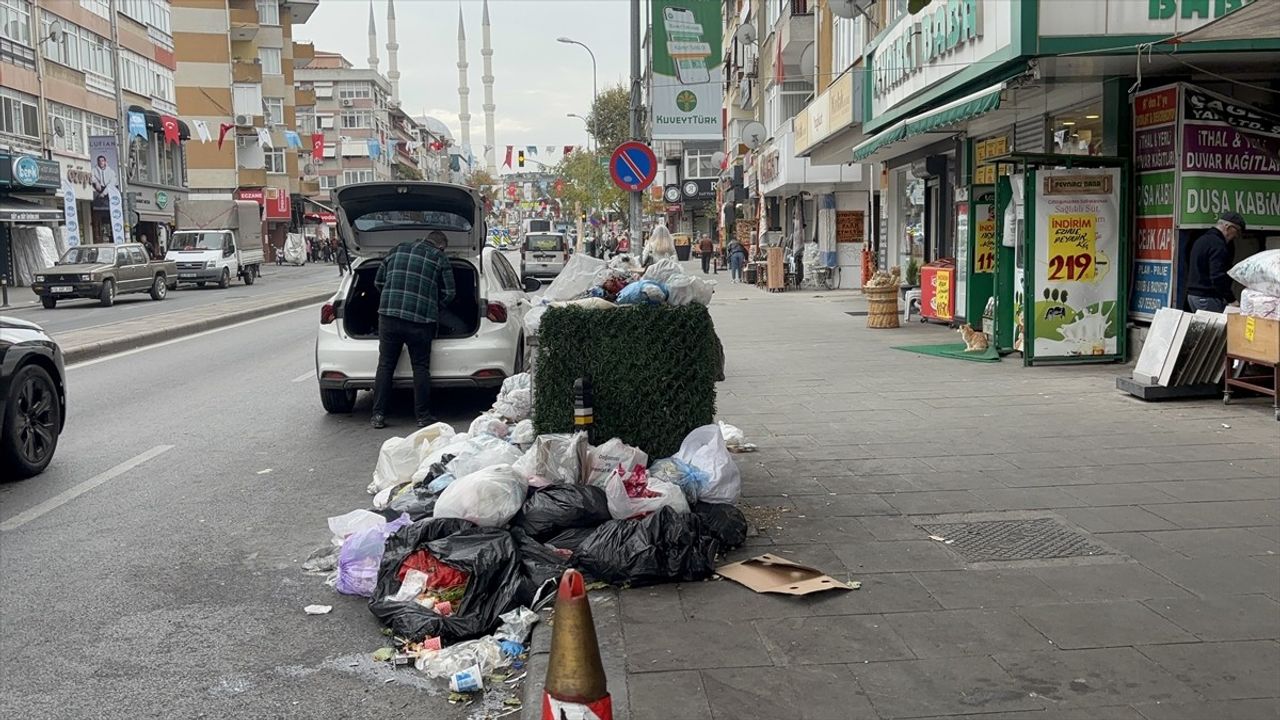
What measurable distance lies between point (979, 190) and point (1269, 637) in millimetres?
12469

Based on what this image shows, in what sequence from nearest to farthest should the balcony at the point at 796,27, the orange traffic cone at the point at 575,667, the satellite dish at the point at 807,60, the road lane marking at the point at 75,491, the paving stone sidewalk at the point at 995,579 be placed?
the orange traffic cone at the point at 575,667
the paving stone sidewalk at the point at 995,579
the road lane marking at the point at 75,491
the balcony at the point at 796,27
the satellite dish at the point at 807,60

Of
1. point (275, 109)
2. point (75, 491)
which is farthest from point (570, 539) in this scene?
point (275, 109)

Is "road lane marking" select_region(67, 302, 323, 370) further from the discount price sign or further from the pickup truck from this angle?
the discount price sign

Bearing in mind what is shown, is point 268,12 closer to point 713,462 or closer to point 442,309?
point 442,309

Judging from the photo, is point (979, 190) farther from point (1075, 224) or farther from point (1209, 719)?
point (1209, 719)

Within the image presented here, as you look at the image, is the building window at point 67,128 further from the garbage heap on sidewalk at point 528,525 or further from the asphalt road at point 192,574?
the garbage heap on sidewalk at point 528,525

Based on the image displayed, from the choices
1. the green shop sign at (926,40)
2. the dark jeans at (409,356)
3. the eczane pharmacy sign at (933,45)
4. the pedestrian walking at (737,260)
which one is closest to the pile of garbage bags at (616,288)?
the dark jeans at (409,356)

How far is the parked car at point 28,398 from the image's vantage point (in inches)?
289

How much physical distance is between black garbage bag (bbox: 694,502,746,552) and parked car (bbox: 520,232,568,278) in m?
34.9

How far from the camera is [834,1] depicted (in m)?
19.2

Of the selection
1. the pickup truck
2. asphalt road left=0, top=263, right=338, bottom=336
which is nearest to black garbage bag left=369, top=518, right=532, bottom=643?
asphalt road left=0, top=263, right=338, bottom=336

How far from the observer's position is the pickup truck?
27828 mm

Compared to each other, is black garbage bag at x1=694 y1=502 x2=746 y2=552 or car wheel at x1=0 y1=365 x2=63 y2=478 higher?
car wheel at x1=0 y1=365 x2=63 y2=478

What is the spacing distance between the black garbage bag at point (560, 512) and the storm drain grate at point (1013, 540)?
5.70 feet
